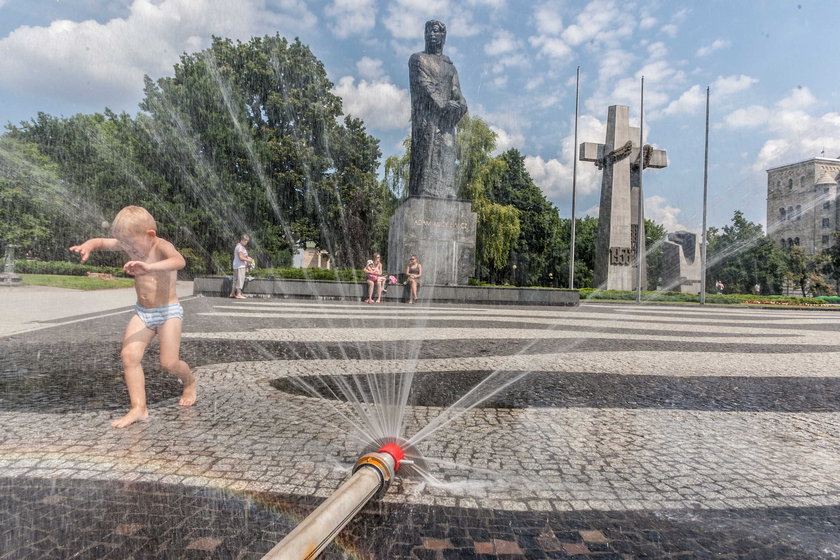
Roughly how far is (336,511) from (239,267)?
14.3 meters

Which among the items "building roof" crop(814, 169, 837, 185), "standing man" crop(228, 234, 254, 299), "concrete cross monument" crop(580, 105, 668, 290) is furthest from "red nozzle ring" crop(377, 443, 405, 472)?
"concrete cross monument" crop(580, 105, 668, 290)

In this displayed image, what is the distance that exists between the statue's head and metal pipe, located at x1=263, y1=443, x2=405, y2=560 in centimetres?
1637

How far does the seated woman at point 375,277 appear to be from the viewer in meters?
15.3

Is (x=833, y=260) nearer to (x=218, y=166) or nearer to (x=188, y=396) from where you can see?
(x=218, y=166)

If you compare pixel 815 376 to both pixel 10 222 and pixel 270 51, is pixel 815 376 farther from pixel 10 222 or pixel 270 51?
pixel 270 51

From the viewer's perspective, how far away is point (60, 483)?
7.13ft

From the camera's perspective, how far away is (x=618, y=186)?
28.7 m

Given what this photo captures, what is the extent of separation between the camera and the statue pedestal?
1585 cm

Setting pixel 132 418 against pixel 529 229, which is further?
pixel 529 229

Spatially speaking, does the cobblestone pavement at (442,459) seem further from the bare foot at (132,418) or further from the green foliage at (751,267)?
the green foliage at (751,267)

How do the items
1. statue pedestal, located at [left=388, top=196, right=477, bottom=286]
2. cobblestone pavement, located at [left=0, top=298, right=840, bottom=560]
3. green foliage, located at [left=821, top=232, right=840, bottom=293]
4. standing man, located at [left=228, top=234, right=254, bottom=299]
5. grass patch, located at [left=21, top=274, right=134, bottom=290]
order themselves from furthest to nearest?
green foliage, located at [left=821, top=232, right=840, bottom=293] < grass patch, located at [left=21, top=274, right=134, bottom=290] < statue pedestal, located at [left=388, top=196, right=477, bottom=286] < standing man, located at [left=228, top=234, right=254, bottom=299] < cobblestone pavement, located at [left=0, top=298, right=840, bottom=560]

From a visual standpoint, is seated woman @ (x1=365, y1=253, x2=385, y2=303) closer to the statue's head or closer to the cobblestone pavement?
the statue's head

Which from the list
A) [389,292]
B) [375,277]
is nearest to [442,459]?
[375,277]

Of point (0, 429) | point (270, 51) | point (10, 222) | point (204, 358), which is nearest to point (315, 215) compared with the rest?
point (270, 51)
